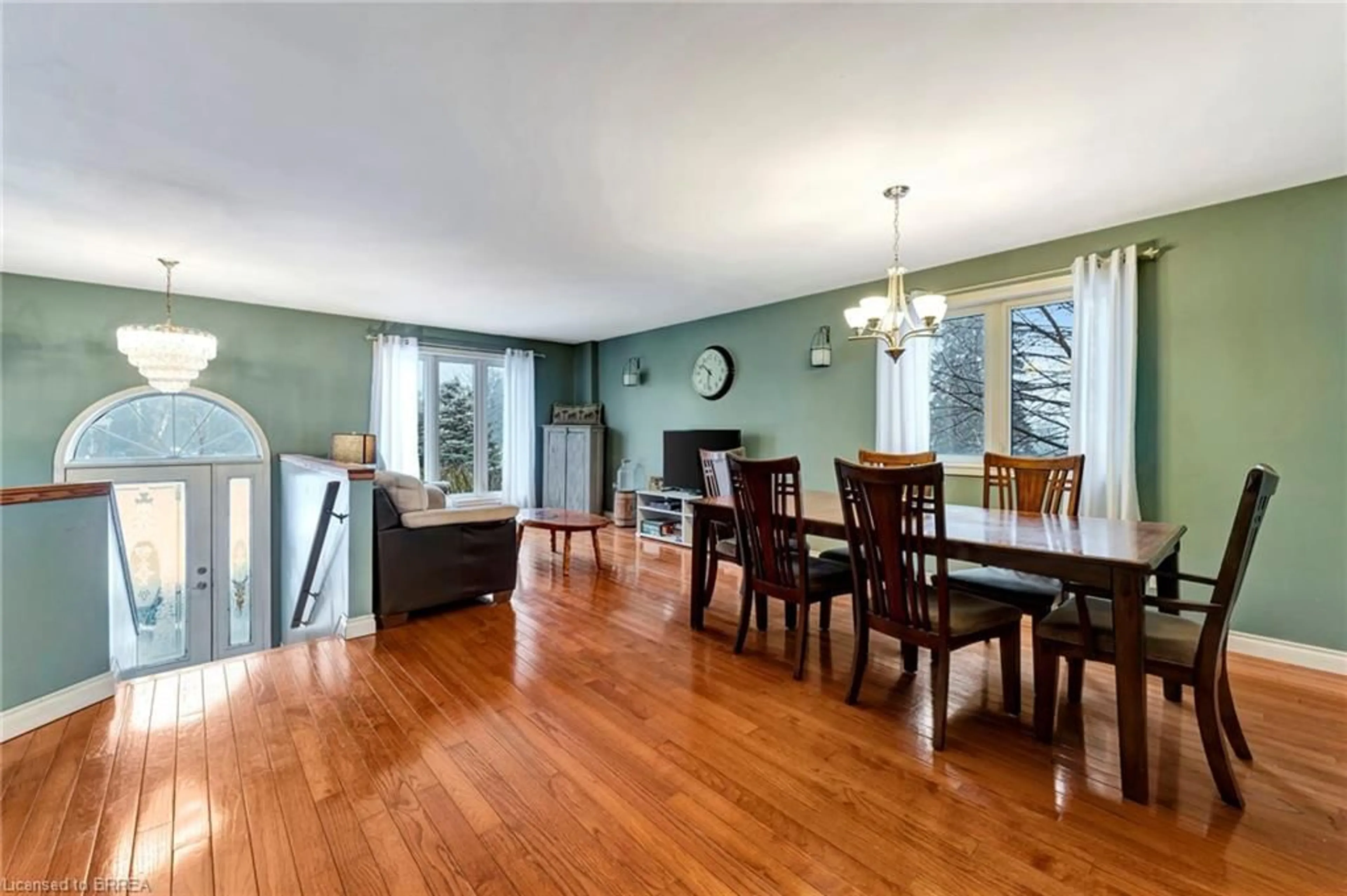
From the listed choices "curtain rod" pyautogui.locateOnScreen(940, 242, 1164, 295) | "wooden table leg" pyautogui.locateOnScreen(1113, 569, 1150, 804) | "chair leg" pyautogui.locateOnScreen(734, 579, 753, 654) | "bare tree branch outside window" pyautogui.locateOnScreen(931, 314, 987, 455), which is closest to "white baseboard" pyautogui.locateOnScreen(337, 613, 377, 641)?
"chair leg" pyautogui.locateOnScreen(734, 579, 753, 654)

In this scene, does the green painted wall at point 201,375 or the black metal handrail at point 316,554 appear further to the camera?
the green painted wall at point 201,375

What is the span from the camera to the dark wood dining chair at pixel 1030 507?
2.38 meters

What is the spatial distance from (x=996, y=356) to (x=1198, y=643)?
247cm

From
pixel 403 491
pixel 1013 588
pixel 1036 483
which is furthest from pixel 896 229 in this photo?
pixel 403 491

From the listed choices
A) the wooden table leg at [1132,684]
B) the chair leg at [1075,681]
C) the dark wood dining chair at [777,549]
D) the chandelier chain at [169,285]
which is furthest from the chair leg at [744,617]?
the chandelier chain at [169,285]

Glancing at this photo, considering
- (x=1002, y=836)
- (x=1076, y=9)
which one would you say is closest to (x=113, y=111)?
(x=1076, y=9)

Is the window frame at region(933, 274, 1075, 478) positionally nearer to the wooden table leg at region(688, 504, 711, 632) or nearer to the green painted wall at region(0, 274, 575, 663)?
the wooden table leg at region(688, 504, 711, 632)

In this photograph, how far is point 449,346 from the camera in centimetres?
642

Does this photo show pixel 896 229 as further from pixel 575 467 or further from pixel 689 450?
pixel 575 467

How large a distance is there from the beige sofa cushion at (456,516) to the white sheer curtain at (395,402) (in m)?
2.69

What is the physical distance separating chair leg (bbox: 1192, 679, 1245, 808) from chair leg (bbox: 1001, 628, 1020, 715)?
577mm

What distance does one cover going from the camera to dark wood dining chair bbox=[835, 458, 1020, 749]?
201 centimetres

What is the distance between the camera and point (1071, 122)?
2141mm

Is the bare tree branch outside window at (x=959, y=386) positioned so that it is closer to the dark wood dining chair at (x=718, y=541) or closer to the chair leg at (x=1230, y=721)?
the dark wood dining chair at (x=718, y=541)
